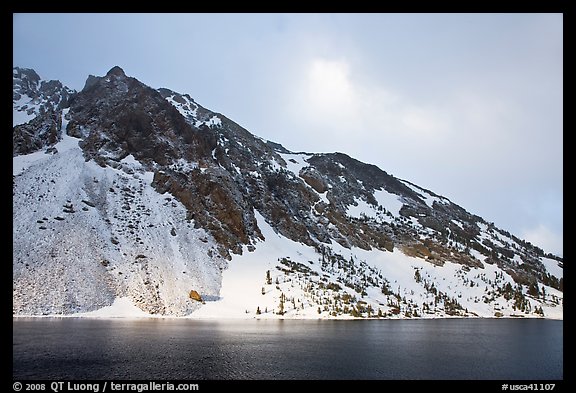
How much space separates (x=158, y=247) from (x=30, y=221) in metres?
17.1

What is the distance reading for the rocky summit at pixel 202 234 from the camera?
176 ft

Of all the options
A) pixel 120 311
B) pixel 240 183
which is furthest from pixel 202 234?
pixel 240 183

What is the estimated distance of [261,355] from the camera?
25.0 metres

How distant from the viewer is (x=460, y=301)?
8138cm

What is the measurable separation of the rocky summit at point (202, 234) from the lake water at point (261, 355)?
58.4 feet

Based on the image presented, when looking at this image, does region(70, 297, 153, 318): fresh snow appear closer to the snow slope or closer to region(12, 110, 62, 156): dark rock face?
the snow slope

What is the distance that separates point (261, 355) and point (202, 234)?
4694cm

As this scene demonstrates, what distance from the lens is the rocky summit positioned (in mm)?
53656

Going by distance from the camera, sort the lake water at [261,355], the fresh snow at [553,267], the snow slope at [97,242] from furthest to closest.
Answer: the fresh snow at [553,267] < the snow slope at [97,242] < the lake water at [261,355]

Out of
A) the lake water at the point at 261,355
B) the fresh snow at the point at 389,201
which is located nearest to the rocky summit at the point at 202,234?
the fresh snow at the point at 389,201

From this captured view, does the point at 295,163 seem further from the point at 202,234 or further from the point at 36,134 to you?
the point at 36,134

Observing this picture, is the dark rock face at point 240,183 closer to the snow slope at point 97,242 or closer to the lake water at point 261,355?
the snow slope at point 97,242

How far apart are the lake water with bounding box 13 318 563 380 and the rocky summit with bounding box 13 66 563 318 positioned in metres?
17.8
